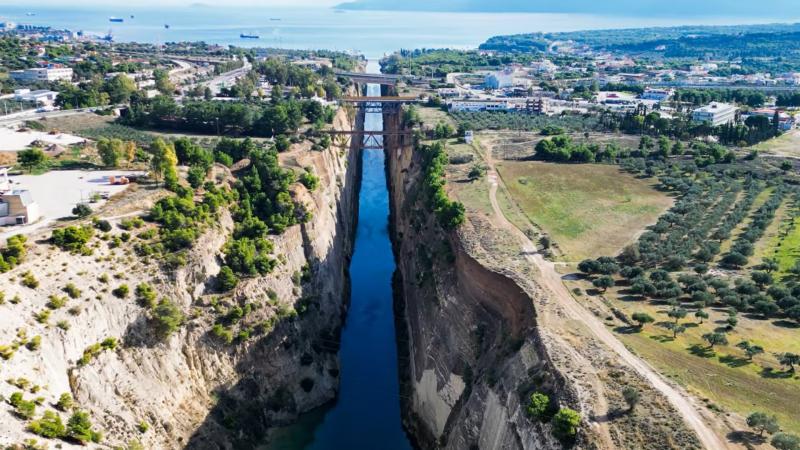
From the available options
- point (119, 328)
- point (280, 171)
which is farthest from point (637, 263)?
point (119, 328)

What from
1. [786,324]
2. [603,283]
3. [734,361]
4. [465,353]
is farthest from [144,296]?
[786,324]

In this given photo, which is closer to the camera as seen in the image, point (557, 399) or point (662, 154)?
point (557, 399)

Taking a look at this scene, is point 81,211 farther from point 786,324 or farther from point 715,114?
A: point 715,114

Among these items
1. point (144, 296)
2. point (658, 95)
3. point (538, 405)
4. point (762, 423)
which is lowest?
point (538, 405)

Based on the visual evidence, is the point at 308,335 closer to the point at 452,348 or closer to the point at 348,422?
the point at 348,422

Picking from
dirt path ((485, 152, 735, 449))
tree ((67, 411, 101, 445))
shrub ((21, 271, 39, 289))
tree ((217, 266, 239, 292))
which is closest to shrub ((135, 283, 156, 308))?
shrub ((21, 271, 39, 289))
